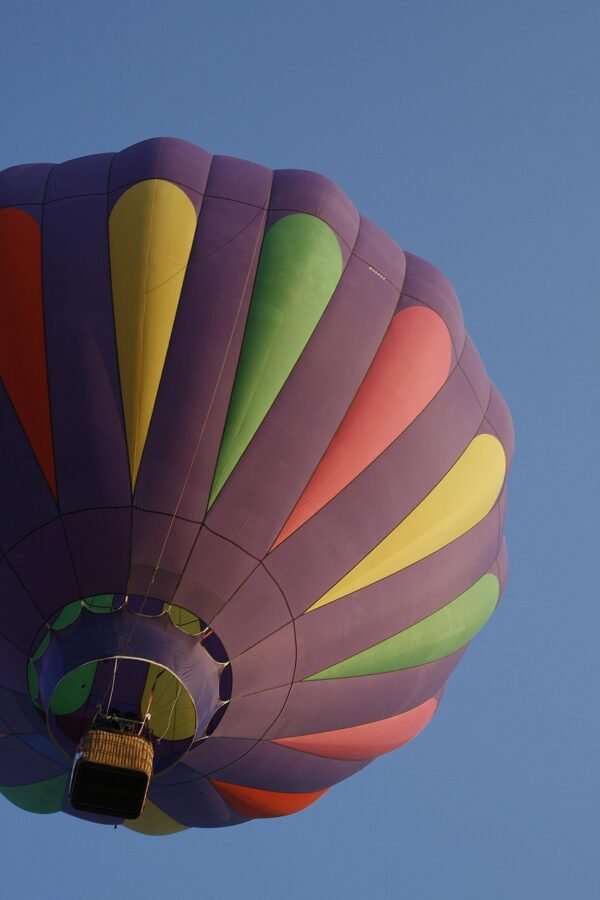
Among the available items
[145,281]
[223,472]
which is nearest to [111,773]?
[223,472]

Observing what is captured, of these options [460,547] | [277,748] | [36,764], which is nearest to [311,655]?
[277,748]

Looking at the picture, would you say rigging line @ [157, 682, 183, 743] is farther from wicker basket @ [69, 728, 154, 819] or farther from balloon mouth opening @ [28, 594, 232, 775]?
wicker basket @ [69, 728, 154, 819]

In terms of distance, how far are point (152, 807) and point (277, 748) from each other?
5.59 feet

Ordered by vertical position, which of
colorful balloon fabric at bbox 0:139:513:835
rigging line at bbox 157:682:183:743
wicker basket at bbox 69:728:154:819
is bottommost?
wicker basket at bbox 69:728:154:819

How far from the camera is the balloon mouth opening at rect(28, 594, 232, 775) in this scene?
33.3ft

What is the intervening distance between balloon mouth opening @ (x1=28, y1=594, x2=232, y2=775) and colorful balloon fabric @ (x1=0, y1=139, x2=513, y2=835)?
17mm

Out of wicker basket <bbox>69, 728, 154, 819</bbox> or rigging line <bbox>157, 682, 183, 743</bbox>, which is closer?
wicker basket <bbox>69, 728, 154, 819</bbox>

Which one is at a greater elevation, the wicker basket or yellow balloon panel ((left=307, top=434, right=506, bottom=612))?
yellow balloon panel ((left=307, top=434, right=506, bottom=612))

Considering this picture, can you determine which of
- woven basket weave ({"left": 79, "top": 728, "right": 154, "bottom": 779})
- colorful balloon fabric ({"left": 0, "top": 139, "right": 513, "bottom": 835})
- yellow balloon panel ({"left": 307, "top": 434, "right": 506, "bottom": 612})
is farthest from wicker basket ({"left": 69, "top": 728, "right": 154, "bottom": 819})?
yellow balloon panel ({"left": 307, "top": 434, "right": 506, "bottom": 612})

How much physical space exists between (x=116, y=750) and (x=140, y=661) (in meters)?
0.73

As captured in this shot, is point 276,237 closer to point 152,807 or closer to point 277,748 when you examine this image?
point 277,748

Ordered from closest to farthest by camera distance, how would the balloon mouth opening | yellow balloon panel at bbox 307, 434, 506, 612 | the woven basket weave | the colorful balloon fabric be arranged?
the woven basket weave, the balloon mouth opening, the colorful balloon fabric, yellow balloon panel at bbox 307, 434, 506, 612

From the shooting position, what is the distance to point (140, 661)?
1023 cm

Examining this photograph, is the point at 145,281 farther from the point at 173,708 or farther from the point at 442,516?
the point at 173,708
